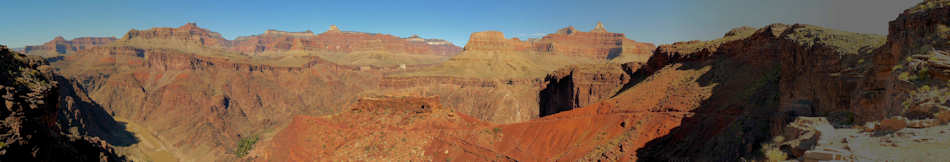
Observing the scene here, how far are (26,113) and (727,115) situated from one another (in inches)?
1148

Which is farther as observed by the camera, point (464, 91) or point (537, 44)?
point (537, 44)

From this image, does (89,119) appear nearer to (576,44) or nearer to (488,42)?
(488,42)

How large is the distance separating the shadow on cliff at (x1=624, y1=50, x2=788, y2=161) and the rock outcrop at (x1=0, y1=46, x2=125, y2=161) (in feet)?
71.4

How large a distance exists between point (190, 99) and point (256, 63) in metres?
38.7

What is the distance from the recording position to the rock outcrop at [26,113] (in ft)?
38.7

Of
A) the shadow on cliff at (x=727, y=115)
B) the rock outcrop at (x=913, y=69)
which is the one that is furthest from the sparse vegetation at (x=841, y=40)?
the shadow on cliff at (x=727, y=115)

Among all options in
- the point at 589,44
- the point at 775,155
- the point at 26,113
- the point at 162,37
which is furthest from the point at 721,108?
the point at 162,37

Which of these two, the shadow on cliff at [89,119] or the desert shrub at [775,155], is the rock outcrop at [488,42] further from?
the desert shrub at [775,155]

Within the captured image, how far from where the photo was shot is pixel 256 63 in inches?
5290

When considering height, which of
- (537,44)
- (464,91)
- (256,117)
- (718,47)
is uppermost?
(537,44)

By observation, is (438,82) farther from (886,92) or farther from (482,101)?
(886,92)

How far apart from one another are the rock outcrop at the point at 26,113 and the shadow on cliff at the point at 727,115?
71.4 ft

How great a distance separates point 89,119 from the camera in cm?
6034

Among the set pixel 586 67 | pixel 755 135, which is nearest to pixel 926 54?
pixel 755 135
